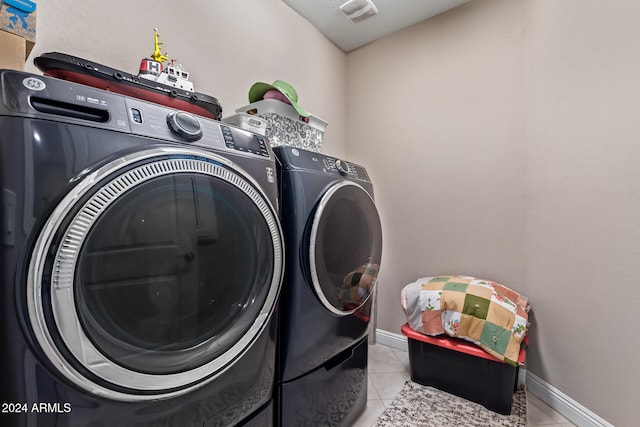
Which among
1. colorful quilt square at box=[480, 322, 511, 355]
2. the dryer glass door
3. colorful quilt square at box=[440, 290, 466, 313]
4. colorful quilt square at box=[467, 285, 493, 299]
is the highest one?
the dryer glass door

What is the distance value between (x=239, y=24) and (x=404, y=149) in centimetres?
133

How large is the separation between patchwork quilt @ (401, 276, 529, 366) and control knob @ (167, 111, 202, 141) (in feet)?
4.65

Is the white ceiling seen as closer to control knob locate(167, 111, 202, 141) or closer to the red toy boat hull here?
the red toy boat hull

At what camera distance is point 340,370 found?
113 centimetres

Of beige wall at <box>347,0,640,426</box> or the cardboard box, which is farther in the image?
beige wall at <box>347,0,640,426</box>

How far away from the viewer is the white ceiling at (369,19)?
183cm

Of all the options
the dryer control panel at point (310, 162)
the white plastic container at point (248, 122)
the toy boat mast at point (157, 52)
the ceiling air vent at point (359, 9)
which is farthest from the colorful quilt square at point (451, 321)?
the ceiling air vent at point (359, 9)

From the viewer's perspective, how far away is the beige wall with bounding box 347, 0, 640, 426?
1159 mm

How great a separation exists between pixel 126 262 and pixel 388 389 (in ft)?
5.27

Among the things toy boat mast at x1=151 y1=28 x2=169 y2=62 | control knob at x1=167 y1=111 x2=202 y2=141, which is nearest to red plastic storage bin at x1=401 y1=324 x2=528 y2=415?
control knob at x1=167 y1=111 x2=202 y2=141

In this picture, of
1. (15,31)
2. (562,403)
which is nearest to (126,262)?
(15,31)

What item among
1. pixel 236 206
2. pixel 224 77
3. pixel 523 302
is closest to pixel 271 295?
pixel 236 206

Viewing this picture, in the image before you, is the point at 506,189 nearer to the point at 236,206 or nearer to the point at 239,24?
the point at 236,206

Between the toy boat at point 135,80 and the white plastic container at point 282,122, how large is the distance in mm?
277
